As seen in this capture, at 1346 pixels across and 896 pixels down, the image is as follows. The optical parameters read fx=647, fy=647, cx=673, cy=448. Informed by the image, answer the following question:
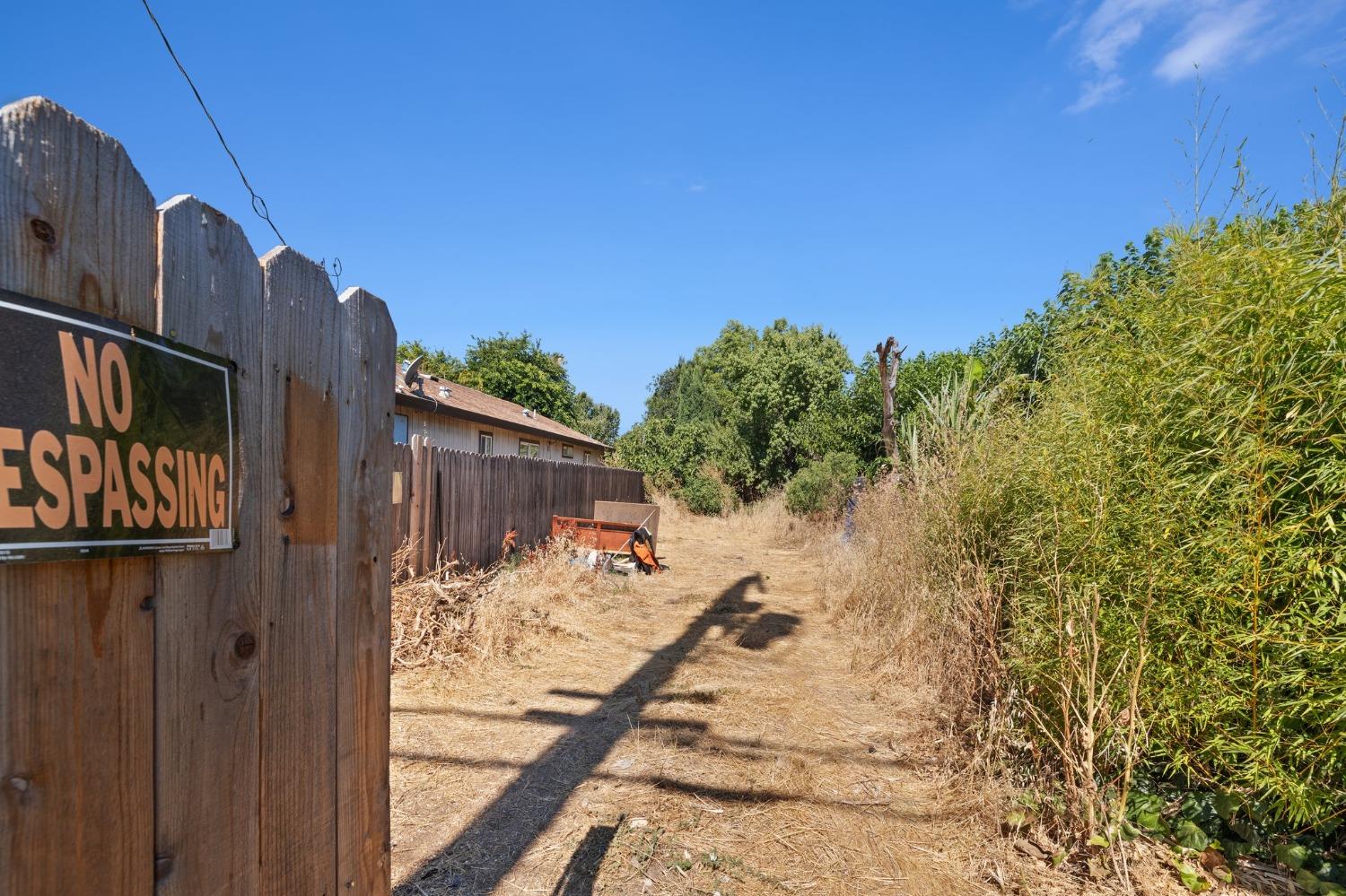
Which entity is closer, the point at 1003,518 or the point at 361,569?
the point at 361,569

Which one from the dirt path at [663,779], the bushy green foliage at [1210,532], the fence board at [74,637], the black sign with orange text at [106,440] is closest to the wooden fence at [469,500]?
the dirt path at [663,779]

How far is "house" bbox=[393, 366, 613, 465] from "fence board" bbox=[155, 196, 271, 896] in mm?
8624

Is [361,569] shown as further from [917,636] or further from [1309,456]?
[917,636]

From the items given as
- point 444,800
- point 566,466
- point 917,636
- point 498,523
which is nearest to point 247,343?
point 444,800

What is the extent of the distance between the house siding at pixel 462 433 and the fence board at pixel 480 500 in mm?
1245

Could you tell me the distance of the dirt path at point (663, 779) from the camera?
2.90 metres

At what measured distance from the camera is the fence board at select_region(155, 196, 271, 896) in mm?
977

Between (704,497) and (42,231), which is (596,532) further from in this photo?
(704,497)

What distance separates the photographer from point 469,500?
793 centimetres

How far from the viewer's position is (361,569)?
151cm

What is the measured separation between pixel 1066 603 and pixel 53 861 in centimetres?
376

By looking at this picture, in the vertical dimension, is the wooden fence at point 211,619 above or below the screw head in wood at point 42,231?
below

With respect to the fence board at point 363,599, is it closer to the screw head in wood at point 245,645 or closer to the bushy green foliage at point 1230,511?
the screw head in wood at point 245,645

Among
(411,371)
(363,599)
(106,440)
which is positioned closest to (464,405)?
(411,371)
